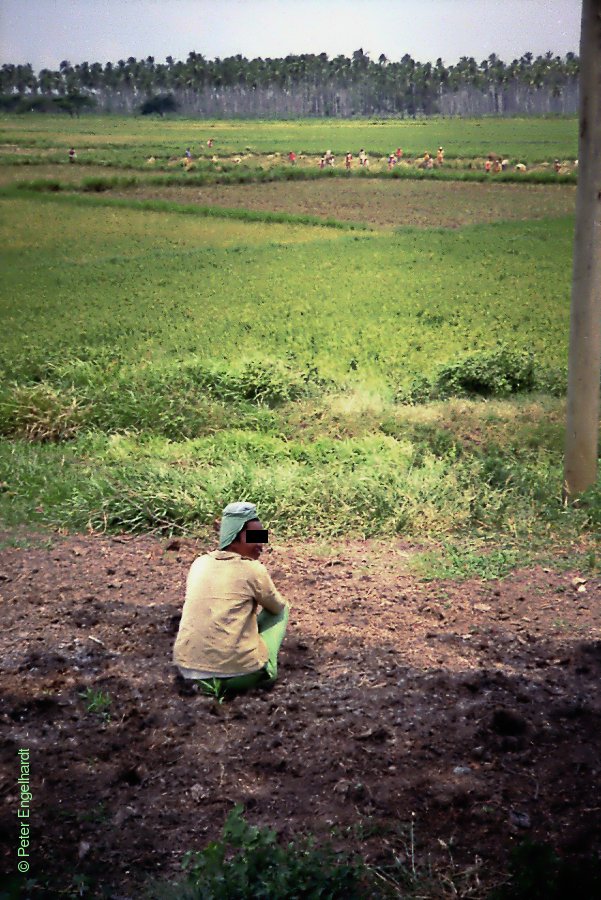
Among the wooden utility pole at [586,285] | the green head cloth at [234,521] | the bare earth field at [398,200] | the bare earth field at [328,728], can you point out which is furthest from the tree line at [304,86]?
the green head cloth at [234,521]

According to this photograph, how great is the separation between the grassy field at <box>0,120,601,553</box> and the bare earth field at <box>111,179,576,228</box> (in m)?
0.02

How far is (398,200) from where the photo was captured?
8961 millimetres

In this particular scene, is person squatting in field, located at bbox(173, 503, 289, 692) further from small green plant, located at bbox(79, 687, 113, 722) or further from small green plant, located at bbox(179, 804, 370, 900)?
small green plant, located at bbox(179, 804, 370, 900)

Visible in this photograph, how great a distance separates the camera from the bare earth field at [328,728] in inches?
109

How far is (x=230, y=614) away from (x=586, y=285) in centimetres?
243

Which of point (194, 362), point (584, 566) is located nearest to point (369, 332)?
point (194, 362)

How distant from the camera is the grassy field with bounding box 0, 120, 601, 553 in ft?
16.5

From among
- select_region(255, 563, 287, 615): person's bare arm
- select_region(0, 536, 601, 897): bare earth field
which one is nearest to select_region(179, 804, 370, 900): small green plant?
select_region(0, 536, 601, 897): bare earth field

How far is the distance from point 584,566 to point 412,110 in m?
4.82

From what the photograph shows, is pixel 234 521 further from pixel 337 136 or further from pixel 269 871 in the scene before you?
pixel 337 136

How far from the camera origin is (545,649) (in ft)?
12.1

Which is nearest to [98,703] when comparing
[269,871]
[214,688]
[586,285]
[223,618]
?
[214,688]

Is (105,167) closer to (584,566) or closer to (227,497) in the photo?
(227,497)

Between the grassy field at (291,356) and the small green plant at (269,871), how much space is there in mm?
2267
